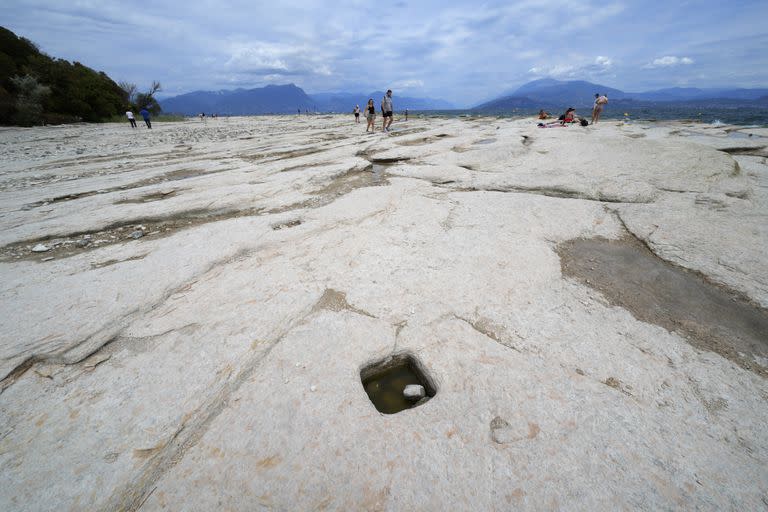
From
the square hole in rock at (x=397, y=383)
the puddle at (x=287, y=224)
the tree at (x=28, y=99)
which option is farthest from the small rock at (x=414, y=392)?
the tree at (x=28, y=99)

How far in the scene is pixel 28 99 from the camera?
21.7 m

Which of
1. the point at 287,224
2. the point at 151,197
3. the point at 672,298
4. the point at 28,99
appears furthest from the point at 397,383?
the point at 28,99

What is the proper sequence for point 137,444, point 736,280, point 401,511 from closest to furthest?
point 401,511 → point 137,444 → point 736,280

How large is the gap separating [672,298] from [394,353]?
2252 mm

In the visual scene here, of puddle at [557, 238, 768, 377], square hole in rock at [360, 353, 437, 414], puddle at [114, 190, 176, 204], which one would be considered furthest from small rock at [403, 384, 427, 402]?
puddle at [114, 190, 176, 204]

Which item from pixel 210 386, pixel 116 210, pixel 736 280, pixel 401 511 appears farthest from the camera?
pixel 116 210

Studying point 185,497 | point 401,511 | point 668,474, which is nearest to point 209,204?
point 185,497

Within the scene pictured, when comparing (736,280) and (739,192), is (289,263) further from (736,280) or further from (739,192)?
(739,192)

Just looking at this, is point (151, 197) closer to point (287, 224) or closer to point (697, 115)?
point (287, 224)

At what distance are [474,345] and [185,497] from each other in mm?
1590

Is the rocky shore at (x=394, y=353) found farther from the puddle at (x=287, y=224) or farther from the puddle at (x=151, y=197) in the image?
the puddle at (x=151, y=197)

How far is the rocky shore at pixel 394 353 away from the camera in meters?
1.27

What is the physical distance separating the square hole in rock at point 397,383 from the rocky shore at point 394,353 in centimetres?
5

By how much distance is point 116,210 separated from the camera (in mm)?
4250
